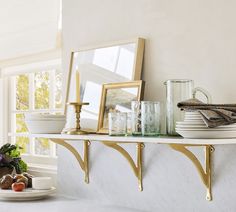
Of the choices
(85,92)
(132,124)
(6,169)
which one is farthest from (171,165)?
(6,169)

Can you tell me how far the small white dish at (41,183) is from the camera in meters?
2.42

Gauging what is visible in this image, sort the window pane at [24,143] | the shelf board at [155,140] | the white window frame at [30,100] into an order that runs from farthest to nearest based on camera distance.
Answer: the window pane at [24,143], the white window frame at [30,100], the shelf board at [155,140]

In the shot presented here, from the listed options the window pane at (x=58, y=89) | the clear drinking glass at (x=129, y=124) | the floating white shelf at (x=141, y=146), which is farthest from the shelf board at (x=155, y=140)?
the window pane at (x=58, y=89)

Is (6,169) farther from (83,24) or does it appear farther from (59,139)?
(83,24)

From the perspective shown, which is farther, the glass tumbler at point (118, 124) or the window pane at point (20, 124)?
the window pane at point (20, 124)

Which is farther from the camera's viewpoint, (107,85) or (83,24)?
(83,24)

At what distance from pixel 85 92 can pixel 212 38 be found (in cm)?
72

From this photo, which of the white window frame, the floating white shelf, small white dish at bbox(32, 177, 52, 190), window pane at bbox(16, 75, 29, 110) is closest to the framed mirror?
the floating white shelf

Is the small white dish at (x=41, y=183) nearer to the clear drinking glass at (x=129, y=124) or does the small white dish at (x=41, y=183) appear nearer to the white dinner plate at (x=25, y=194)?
the white dinner plate at (x=25, y=194)

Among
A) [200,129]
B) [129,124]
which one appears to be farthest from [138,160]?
[200,129]

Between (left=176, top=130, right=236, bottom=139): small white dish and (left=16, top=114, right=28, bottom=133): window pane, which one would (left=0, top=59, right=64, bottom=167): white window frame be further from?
(left=176, top=130, right=236, bottom=139): small white dish

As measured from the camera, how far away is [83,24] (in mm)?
2428

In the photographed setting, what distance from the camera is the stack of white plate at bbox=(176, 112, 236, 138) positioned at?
159cm

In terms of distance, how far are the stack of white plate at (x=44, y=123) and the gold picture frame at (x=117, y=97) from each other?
206 millimetres
